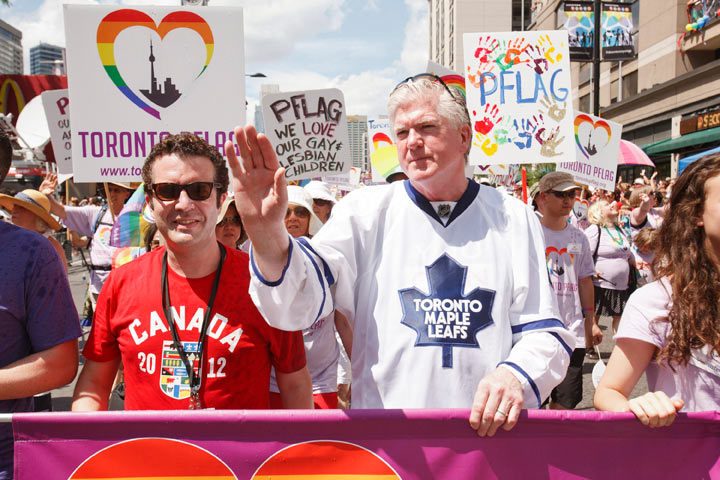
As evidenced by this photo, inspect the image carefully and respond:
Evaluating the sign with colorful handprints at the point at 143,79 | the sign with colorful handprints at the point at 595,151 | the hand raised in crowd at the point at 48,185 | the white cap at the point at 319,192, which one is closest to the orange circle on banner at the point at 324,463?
the sign with colorful handprints at the point at 143,79

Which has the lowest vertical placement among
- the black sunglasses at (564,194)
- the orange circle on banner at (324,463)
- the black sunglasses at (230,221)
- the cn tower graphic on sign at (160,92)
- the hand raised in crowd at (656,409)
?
the orange circle on banner at (324,463)

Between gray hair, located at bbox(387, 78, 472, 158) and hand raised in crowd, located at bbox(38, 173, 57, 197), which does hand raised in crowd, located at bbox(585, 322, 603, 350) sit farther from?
hand raised in crowd, located at bbox(38, 173, 57, 197)

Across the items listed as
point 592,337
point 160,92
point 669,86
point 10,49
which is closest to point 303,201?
point 160,92

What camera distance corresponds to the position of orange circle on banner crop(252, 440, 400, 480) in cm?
175

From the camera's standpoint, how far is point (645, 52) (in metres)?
27.8

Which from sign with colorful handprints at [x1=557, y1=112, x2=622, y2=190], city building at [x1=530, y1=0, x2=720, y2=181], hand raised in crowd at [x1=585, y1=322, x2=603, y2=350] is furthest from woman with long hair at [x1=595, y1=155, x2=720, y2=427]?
city building at [x1=530, y1=0, x2=720, y2=181]

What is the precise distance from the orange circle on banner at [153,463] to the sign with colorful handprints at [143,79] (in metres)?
1.98

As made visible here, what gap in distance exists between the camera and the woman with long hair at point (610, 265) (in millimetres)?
7027

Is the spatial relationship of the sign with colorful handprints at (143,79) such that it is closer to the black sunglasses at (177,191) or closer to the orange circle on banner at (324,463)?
the black sunglasses at (177,191)

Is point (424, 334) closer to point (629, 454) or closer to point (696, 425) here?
point (629, 454)

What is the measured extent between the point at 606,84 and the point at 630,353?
34.6 meters

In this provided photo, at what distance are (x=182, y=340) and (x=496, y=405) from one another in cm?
104

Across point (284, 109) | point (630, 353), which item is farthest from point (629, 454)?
point (284, 109)

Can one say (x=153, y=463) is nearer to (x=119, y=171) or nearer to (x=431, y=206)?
(x=431, y=206)
